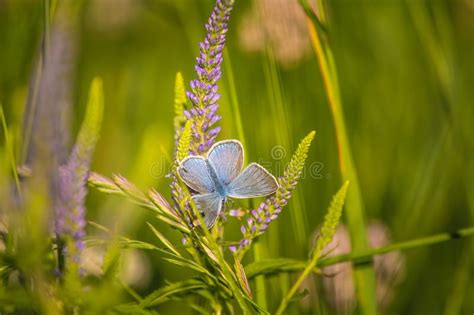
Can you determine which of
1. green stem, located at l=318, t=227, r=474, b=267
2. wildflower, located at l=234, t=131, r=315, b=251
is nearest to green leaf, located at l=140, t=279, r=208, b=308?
wildflower, located at l=234, t=131, r=315, b=251

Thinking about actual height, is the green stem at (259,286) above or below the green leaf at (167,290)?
below

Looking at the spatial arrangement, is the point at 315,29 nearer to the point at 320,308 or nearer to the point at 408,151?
the point at 320,308

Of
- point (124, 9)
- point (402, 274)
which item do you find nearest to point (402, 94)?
point (402, 274)

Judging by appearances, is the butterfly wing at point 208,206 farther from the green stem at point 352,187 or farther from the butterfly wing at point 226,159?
the green stem at point 352,187

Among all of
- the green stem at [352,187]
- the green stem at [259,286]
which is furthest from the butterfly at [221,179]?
the green stem at [352,187]

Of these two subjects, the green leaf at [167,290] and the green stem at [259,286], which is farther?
the green stem at [259,286]

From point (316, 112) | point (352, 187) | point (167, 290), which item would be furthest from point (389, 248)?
point (316, 112)
